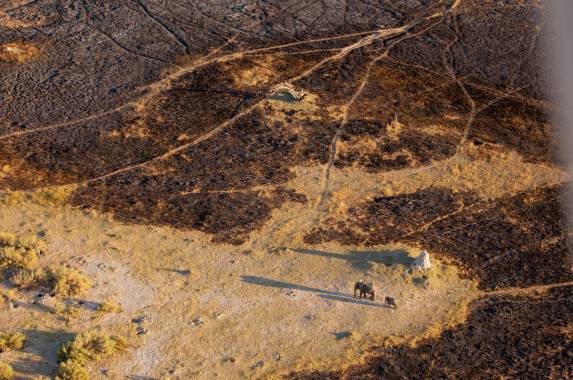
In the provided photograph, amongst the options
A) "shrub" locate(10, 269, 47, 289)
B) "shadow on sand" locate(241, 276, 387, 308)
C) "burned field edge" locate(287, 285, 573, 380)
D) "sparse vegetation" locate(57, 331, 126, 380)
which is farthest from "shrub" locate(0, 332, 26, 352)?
"burned field edge" locate(287, 285, 573, 380)

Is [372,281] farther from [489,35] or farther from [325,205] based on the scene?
[489,35]

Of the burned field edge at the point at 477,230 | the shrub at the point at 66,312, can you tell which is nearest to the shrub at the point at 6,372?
the shrub at the point at 66,312

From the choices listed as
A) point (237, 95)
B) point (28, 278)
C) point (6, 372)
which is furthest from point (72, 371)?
point (237, 95)

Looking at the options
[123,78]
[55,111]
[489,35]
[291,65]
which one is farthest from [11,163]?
[489,35]

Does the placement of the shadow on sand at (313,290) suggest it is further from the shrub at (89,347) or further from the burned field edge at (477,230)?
the shrub at (89,347)

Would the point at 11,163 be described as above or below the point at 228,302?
above
